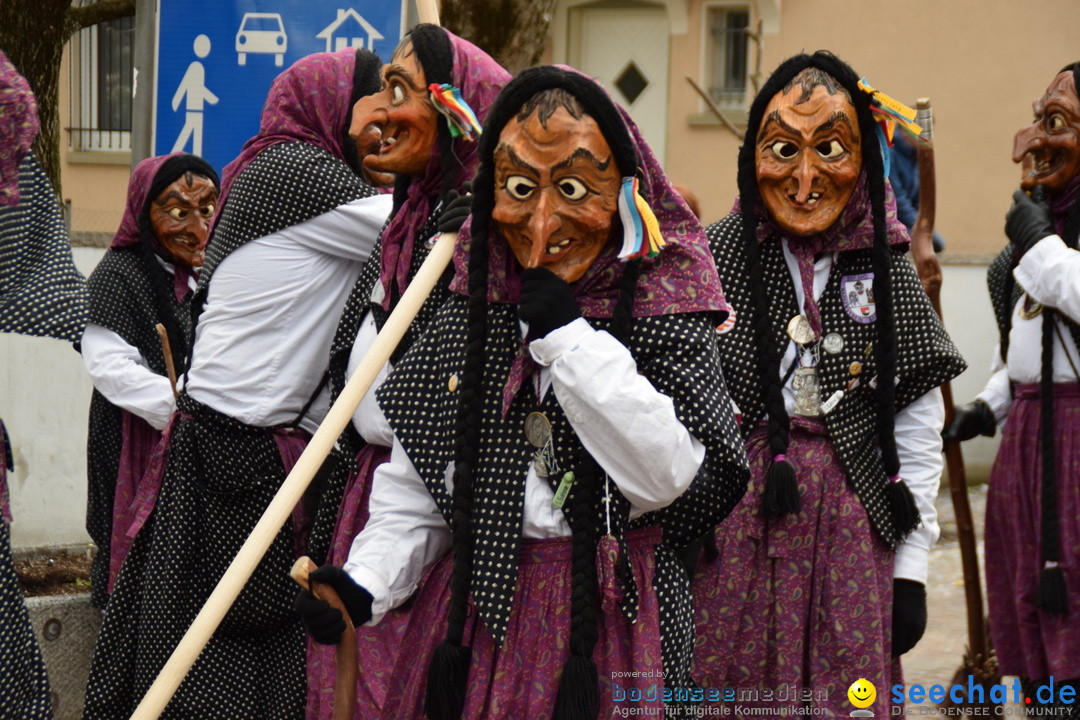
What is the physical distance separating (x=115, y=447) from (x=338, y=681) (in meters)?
2.97

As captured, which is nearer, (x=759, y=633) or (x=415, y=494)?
(x=415, y=494)

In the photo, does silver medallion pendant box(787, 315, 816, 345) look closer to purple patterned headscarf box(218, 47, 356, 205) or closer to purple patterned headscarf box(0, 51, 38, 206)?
purple patterned headscarf box(218, 47, 356, 205)

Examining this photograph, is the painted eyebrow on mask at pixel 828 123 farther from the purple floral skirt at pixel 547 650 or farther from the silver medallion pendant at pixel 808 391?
the purple floral skirt at pixel 547 650

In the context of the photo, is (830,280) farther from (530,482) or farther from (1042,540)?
(1042,540)

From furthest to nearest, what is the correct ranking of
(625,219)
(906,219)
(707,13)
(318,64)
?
(707,13)
(906,219)
(318,64)
(625,219)

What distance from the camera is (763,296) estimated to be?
3844mm

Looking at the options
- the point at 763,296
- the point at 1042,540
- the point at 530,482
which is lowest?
the point at 1042,540

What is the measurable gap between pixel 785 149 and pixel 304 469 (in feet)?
5.13

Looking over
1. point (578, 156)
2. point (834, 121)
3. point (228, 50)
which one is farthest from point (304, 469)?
point (228, 50)

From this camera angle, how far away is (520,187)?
2.89 m

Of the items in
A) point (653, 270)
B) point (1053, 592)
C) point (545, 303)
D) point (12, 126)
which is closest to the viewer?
point (545, 303)

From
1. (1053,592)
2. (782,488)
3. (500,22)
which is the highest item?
(500,22)

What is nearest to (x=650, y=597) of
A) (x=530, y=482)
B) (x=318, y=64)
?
(x=530, y=482)

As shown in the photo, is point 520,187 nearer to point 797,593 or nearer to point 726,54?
point 797,593
